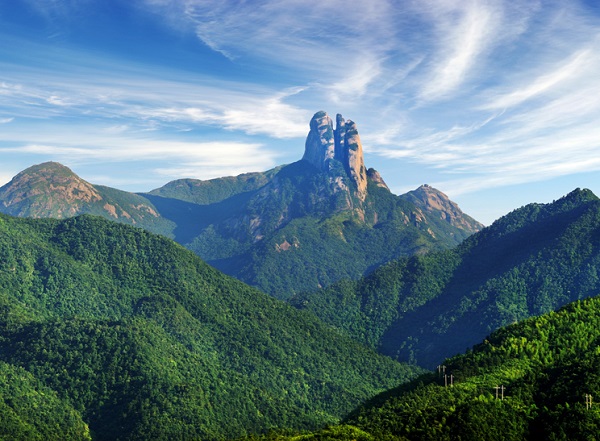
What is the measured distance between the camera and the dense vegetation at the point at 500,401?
486 ft

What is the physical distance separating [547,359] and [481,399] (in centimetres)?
3752

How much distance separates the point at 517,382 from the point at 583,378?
633 inches

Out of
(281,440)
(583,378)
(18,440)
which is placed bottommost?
(18,440)

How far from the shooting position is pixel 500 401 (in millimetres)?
161000

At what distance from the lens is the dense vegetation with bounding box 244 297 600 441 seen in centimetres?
14812

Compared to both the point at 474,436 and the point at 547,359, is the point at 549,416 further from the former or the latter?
the point at 547,359

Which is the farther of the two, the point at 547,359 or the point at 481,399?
the point at 547,359

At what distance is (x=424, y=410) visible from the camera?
15862cm

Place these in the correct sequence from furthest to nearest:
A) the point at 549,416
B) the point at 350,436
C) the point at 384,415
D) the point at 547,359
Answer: the point at 547,359, the point at 384,415, the point at 549,416, the point at 350,436

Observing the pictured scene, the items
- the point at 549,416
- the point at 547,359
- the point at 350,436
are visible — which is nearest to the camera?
the point at 350,436

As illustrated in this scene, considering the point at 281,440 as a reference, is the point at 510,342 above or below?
above

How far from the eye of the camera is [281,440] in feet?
486

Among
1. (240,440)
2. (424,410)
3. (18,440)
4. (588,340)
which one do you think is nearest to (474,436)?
(424,410)

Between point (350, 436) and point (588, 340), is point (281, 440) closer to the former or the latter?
point (350, 436)
